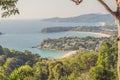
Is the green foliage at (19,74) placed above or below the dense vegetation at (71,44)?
above

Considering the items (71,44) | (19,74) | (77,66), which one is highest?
(19,74)

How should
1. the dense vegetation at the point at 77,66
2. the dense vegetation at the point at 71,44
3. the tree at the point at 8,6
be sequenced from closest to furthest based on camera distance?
the tree at the point at 8,6 → the dense vegetation at the point at 77,66 → the dense vegetation at the point at 71,44

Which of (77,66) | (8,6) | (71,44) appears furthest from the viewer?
(71,44)

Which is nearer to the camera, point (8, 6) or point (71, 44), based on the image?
point (8, 6)

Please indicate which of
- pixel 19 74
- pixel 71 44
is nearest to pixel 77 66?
pixel 19 74

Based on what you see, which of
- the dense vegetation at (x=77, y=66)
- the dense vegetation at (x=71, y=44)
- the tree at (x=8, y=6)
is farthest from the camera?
the dense vegetation at (x=71, y=44)

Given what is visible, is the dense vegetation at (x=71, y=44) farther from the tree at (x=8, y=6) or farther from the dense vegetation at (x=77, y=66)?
the tree at (x=8, y=6)

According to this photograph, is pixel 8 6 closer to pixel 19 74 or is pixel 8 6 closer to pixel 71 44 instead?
pixel 19 74

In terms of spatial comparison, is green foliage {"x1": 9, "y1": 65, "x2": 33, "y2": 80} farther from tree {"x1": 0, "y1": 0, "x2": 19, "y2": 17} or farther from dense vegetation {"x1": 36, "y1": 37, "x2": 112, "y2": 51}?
A: dense vegetation {"x1": 36, "y1": 37, "x2": 112, "y2": 51}

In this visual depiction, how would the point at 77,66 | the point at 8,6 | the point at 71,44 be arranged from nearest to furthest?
the point at 8,6
the point at 77,66
the point at 71,44

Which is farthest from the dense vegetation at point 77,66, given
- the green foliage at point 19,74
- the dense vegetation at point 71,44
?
the dense vegetation at point 71,44

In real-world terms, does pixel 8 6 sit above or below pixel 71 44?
above

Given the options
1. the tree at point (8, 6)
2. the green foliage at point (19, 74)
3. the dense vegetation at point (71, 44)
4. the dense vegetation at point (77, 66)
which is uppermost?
the tree at point (8, 6)

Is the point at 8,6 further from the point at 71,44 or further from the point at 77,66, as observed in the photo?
the point at 71,44
